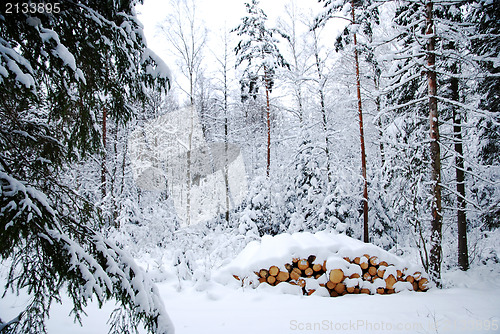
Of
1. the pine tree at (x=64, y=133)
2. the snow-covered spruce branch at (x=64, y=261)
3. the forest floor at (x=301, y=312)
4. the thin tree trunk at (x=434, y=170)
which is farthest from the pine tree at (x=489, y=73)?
the snow-covered spruce branch at (x=64, y=261)

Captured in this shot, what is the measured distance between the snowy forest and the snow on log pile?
36 centimetres

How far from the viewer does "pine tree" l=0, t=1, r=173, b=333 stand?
2.01m

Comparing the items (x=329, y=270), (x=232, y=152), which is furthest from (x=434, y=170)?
(x=232, y=152)

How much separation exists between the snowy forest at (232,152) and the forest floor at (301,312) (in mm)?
59

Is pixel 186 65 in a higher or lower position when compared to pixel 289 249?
higher

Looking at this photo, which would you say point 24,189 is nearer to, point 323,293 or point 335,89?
point 323,293

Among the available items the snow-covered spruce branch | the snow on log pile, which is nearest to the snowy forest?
the snow-covered spruce branch

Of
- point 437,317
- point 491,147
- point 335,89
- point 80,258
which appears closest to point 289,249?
point 437,317

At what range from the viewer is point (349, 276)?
5555 mm

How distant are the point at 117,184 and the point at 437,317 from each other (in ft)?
48.9

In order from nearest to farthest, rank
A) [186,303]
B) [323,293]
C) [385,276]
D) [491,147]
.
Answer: [186,303] → [323,293] → [385,276] → [491,147]

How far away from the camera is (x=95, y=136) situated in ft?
10.0

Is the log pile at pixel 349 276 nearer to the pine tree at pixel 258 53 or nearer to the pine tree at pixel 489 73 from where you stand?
the pine tree at pixel 489 73

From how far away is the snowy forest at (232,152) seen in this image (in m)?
2.30
